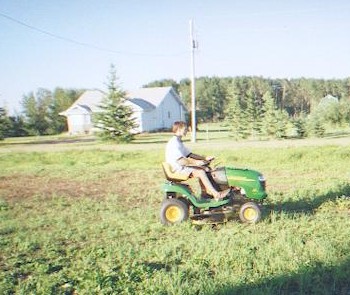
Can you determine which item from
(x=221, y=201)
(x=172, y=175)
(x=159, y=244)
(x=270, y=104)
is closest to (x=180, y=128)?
(x=172, y=175)

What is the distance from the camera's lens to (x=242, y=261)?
5531 mm

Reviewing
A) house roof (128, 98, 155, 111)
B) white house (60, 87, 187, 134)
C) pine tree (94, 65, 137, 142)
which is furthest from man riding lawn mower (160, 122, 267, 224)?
white house (60, 87, 187, 134)

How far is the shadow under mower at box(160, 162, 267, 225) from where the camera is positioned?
7.62 meters

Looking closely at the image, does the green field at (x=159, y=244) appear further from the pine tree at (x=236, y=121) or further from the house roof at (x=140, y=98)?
Answer: the house roof at (x=140, y=98)

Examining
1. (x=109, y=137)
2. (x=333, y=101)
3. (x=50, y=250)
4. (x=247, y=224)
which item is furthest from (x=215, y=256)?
(x=333, y=101)

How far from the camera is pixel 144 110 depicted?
4769cm

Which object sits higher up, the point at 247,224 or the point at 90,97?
the point at 90,97

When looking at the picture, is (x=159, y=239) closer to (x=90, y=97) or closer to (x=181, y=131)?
(x=181, y=131)

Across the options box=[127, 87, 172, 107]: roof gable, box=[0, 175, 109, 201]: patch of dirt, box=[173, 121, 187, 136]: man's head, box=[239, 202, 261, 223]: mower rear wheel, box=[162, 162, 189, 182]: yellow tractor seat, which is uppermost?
box=[127, 87, 172, 107]: roof gable

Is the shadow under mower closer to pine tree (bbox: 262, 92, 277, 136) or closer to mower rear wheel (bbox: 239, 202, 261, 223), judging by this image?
mower rear wheel (bbox: 239, 202, 261, 223)

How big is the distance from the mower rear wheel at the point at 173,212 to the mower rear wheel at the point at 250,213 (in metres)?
1.02

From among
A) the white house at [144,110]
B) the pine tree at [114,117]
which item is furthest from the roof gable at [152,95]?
the pine tree at [114,117]

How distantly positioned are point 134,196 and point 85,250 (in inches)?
172

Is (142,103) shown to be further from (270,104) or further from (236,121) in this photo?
(270,104)
